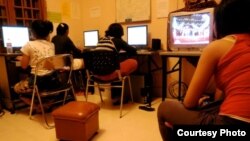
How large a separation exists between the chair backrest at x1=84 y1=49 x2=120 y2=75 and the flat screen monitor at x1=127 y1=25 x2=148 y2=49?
88cm

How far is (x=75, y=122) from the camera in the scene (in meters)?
1.71

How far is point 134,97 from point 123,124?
0.81 meters

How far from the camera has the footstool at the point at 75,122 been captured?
1.70m

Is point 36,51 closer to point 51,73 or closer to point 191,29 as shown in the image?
point 51,73

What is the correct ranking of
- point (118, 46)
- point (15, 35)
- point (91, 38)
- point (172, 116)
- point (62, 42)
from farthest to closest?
point (91, 38) < point (62, 42) < point (15, 35) < point (118, 46) < point (172, 116)

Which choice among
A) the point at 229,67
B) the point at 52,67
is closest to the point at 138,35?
the point at 52,67

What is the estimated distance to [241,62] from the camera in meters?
0.80

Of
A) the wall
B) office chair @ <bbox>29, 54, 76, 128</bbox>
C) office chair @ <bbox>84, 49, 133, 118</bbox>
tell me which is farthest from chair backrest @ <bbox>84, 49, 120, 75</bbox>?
the wall

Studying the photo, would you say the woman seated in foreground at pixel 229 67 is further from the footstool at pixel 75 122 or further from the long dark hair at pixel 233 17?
the footstool at pixel 75 122

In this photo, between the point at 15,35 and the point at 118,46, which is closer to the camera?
the point at 118,46

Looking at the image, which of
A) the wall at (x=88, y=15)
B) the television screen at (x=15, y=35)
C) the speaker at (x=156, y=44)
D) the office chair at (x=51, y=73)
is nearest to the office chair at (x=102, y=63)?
the office chair at (x=51, y=73)

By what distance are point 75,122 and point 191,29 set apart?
1.67 meters

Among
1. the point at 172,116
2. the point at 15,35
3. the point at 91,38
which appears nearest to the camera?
the point at 172,116

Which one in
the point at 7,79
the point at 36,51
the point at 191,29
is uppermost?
the point at 191,29
